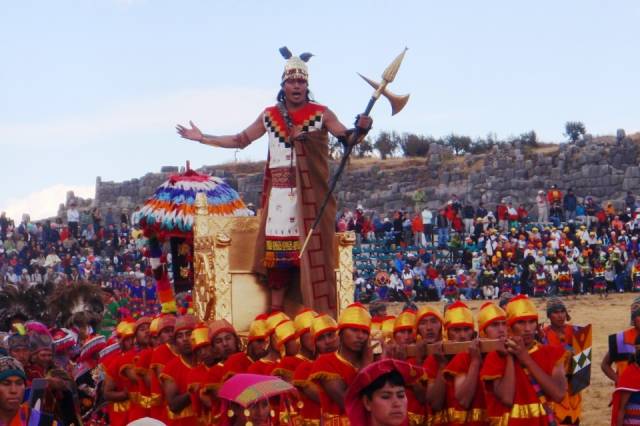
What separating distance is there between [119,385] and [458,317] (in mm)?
4147

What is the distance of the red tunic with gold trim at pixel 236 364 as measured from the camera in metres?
8.84

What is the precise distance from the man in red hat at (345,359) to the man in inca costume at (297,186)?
2.74 meters

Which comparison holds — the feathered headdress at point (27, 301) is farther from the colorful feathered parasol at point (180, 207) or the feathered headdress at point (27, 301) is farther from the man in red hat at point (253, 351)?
the man in red hat at point (253, 351)

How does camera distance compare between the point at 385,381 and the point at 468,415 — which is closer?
the point at 385,381

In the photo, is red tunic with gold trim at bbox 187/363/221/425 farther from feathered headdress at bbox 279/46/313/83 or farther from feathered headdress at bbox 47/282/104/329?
feathered headdress at bbox 47/282/104/329

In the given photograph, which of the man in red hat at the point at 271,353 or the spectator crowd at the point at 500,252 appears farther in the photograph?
the spectator crowd at the point at 500,252

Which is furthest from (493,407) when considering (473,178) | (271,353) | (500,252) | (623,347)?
(473,178)

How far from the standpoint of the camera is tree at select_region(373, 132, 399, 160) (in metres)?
65.4

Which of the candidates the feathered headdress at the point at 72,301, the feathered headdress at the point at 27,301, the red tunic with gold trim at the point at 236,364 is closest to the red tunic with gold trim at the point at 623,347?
the red tunic with gold trim at the point at 236,364

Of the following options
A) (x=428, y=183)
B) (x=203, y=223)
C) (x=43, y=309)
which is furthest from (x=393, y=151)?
(x=203, y=223)

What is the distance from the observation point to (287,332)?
903cm

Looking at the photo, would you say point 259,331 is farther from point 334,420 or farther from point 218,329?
point 334,420

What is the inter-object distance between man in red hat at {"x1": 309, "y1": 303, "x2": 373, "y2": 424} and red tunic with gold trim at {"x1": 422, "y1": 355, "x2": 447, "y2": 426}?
1.35 ft

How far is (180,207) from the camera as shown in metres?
12.7
